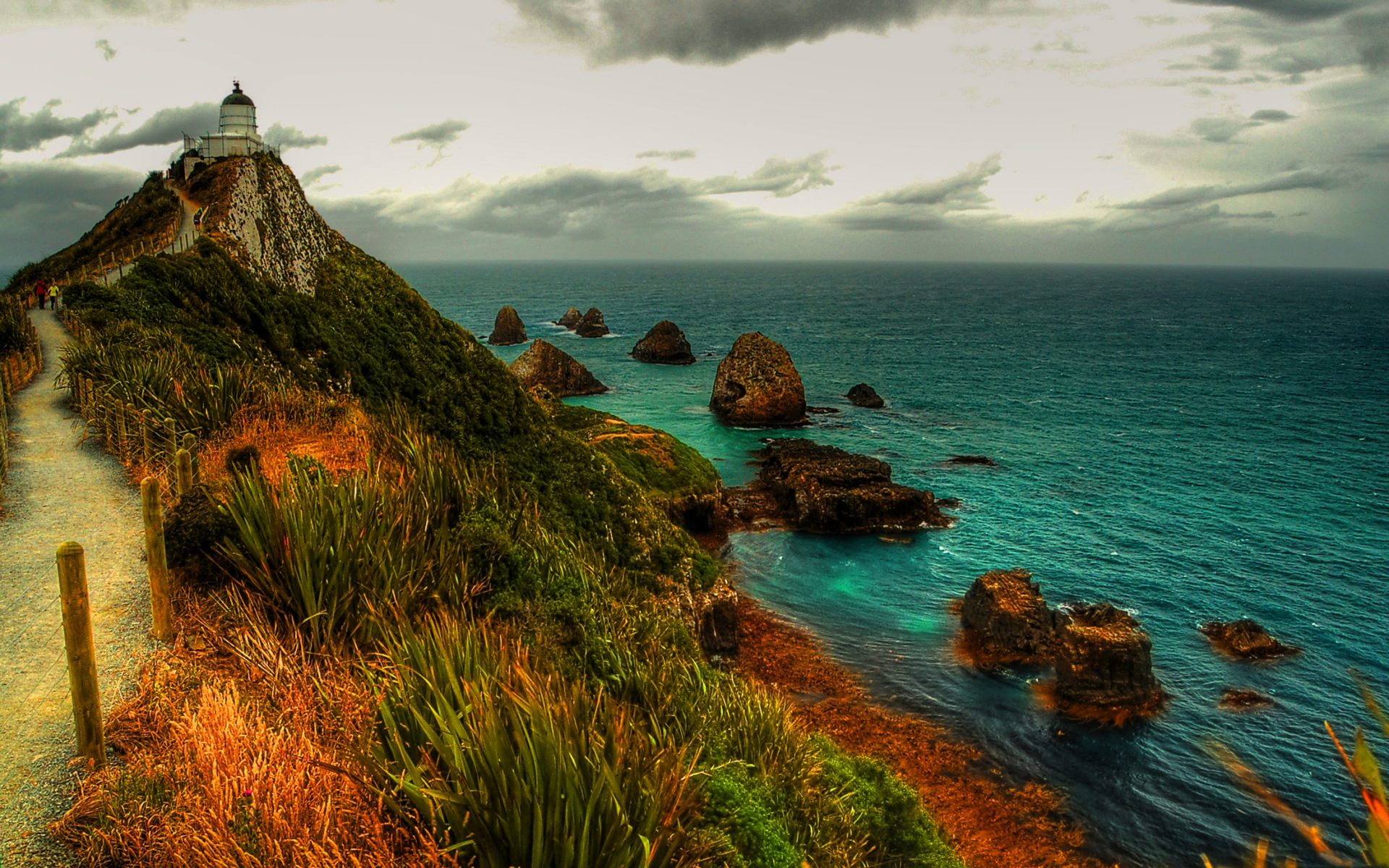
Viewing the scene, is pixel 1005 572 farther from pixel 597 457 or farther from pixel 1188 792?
pixel 597 457

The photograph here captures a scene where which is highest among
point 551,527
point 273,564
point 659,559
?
point 273,564

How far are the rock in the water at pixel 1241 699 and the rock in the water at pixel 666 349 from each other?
62061mm

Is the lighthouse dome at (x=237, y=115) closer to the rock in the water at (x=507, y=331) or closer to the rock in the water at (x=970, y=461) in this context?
the rock in the water at (x=970, y=461)

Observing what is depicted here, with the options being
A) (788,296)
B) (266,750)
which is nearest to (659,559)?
(266,750)

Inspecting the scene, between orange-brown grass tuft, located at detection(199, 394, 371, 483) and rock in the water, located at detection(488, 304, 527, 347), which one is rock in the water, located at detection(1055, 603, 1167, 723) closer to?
orange-brown grass tuft, located at detection(199, 394, 371, 483)

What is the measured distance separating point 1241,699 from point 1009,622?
6573mm

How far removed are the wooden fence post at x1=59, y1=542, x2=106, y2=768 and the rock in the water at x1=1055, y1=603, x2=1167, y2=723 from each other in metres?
23.9

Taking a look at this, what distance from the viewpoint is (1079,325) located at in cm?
13250

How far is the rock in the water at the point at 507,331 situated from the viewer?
9550 centimetres

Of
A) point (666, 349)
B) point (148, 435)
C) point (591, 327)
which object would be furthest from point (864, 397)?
point (148, 435)

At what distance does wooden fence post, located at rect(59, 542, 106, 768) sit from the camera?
6051 mm

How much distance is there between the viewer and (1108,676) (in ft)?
80.6

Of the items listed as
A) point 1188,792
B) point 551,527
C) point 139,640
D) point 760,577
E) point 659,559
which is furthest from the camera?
point 760,577

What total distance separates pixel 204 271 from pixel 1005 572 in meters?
25.9
